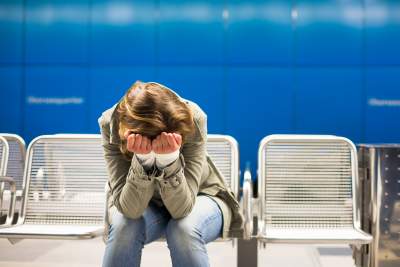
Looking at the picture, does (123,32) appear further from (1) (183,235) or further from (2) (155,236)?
(1) (183,235)

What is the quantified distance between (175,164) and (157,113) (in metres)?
0.19

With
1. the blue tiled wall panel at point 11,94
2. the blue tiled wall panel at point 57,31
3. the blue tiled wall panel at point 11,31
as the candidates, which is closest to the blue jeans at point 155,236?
the blue tiled wall panel at point 57,31

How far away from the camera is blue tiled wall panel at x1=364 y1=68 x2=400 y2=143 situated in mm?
5250

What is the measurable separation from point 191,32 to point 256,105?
112 centimetres

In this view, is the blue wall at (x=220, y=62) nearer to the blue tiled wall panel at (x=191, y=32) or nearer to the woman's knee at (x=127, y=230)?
the blue tiled wall panel at (x=191, y=32)

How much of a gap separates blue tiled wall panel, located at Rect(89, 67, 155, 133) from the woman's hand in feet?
12.9

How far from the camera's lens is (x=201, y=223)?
66.8 inches

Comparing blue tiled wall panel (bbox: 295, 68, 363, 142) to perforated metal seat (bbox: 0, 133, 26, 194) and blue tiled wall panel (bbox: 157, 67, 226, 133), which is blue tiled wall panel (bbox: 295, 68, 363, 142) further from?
perforated metal seat (bbox: 0, 133, 26, 194)

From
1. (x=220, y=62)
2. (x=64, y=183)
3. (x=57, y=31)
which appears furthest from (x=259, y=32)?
(x=64, y=183)

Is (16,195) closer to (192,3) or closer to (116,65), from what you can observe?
(116,65)

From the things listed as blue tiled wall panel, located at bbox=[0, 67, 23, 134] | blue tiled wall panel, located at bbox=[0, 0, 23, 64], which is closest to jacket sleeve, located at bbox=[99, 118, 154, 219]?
blue tiled wall panel, located at bbox=[0, 67, 23, 134]

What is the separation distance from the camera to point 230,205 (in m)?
2.00

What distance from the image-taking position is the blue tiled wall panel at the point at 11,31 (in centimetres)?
555

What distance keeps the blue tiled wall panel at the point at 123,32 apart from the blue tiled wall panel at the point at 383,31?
2.43 m
